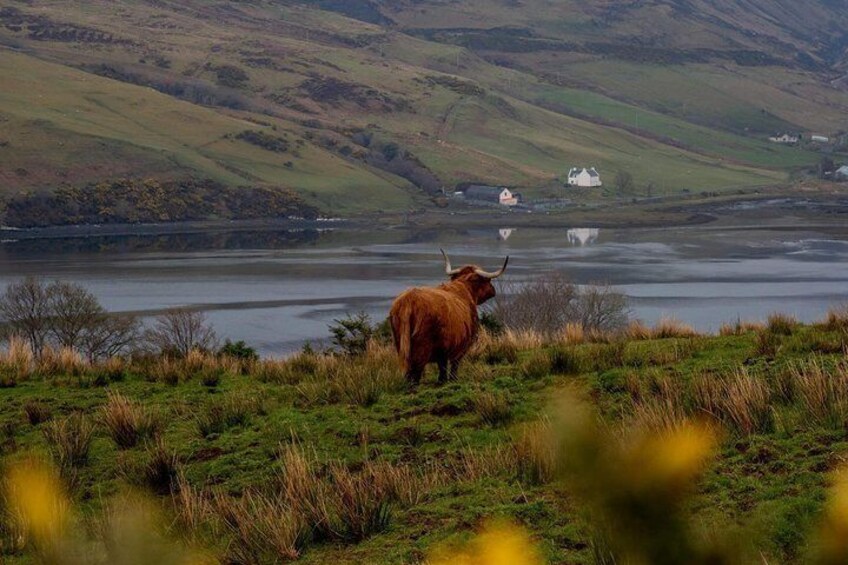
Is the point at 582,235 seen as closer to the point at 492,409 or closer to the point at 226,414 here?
the point at 226,414

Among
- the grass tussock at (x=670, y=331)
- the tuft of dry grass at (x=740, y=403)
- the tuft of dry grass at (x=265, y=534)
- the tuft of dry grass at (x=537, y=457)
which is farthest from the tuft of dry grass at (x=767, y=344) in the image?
the tuft of dry grass at (x=265, y=534)

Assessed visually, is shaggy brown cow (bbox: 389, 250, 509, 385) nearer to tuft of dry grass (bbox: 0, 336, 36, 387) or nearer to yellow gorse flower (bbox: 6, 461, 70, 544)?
yellow gorse flower (bbox: 6, 461, 70, 544)

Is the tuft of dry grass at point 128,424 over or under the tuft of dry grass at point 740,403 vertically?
under

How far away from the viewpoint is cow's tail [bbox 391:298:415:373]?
482 inches

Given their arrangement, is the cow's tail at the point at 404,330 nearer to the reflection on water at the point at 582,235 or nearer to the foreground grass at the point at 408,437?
the foreground grass at the point at 408,437

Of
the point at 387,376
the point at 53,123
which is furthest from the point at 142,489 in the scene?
the point at 53,123

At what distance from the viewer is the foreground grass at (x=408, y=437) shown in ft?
21.2

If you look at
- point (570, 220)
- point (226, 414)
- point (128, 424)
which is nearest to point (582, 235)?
point (570, 220)

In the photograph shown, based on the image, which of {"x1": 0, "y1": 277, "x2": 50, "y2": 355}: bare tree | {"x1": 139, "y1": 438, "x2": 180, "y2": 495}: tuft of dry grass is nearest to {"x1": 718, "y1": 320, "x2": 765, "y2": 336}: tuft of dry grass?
{"x1": 139, "y1": 438, "x2": 180, "y2": 495}: tuft of dry grass

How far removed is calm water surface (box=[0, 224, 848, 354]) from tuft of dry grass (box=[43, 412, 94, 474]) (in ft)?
126

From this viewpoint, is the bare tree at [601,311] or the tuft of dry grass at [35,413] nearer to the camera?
the tuft of dry grass at [35,413]

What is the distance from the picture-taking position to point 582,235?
108812 millimetres

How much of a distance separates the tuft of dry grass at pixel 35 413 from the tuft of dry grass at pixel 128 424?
1.26 metres

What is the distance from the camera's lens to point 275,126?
564 feet
